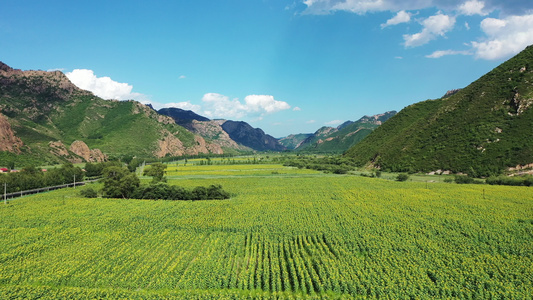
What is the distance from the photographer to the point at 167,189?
74000 mm

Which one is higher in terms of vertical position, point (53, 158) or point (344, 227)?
point (53, 158)

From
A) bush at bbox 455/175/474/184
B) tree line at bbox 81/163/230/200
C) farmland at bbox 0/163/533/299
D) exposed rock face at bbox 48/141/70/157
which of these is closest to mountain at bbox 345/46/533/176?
bush at bbox 455/175/474/184

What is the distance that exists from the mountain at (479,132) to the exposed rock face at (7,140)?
500ft

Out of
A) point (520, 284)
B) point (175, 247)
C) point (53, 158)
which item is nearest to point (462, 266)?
point (520, 284)

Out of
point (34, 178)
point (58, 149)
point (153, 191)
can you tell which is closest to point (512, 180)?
point (153, 191)

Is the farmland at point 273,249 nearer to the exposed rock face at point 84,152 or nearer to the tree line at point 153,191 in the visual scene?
the tree line at point 153,191

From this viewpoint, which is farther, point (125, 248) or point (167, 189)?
point (167, 189)

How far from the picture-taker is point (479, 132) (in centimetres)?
9675

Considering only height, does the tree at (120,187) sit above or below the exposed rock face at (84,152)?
below

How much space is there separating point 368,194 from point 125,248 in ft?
174

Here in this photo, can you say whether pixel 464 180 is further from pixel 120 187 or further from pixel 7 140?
pixel 7 140

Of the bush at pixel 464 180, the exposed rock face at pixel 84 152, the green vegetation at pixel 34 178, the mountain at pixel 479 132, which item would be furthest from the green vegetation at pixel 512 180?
the exposed rock face at pixel 84 152

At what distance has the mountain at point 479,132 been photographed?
282ft

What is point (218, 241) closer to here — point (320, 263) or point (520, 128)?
point (320, 263)
